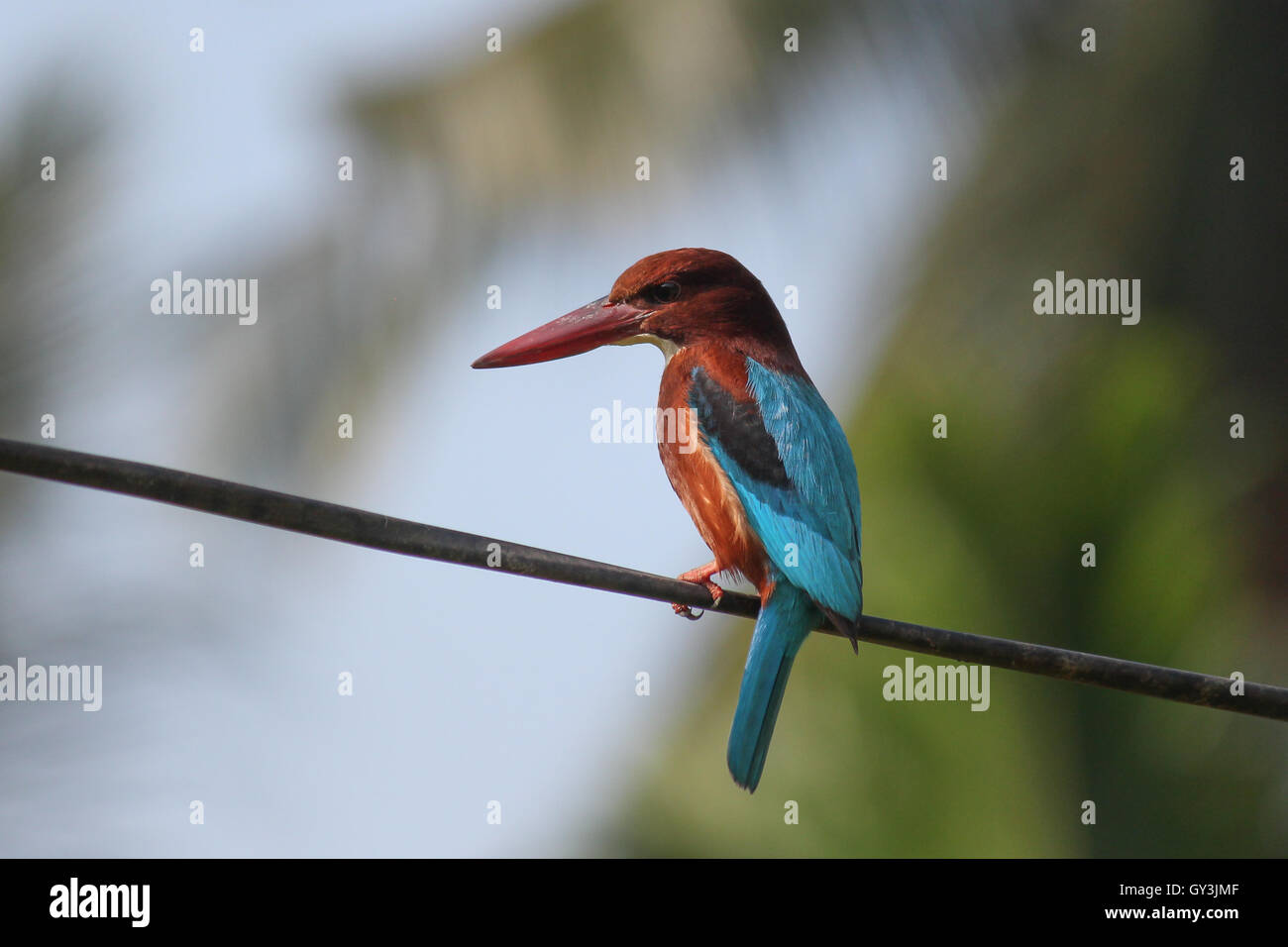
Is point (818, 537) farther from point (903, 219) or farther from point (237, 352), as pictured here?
point (903, 219)

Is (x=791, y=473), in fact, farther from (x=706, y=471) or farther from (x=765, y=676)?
(x=765, y=676)

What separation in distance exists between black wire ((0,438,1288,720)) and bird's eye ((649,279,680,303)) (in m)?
1.27

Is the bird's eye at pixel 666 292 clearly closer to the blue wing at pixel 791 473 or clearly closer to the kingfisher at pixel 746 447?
the kingfisher at pixel 746 447

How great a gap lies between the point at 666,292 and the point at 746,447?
623 mm

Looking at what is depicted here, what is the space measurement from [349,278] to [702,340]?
3214 millimetres

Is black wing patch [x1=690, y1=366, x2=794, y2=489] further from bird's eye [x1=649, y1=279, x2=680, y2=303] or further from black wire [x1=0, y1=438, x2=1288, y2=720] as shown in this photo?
black wire [x1=0, y1=438, x2=1288, y2=720]

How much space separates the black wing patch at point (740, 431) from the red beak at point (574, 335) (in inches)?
16.3

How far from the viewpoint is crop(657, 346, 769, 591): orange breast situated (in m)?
3.03

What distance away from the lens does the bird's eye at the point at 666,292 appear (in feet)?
11.5

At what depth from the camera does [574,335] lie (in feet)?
11.8

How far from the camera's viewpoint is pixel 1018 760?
170 inches

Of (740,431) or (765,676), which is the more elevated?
(740,431)

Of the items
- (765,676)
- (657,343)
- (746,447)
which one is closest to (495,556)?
(765,676)

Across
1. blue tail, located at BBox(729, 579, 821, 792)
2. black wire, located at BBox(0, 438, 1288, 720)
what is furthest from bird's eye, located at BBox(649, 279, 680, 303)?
black wire, located at BBox(0, 438, 1288, 720)
